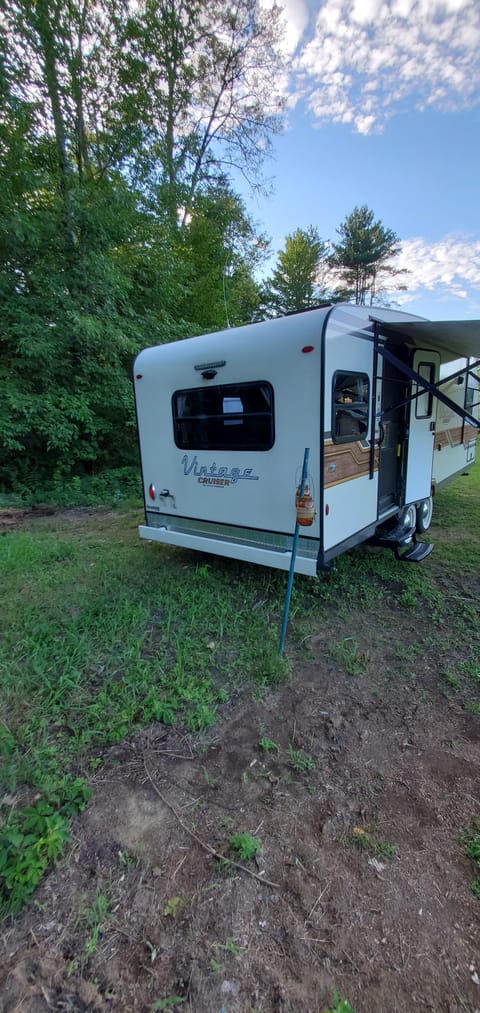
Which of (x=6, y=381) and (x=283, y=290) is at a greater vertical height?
(x=283, y=290)

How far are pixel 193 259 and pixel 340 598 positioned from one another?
11065mm

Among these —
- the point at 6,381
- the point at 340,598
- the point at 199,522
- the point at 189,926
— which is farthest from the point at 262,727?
the point at 6,381

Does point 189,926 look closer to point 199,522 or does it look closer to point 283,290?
point 199,522

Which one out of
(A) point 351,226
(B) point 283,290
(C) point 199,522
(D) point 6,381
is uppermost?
(A) point 351,226

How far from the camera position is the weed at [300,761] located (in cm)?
221

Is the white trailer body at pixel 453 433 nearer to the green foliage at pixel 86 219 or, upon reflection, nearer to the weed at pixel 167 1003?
the green foliage at pixel 86 219

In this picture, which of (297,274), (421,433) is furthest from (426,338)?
(297,274)

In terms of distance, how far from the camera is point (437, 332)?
4.43 m

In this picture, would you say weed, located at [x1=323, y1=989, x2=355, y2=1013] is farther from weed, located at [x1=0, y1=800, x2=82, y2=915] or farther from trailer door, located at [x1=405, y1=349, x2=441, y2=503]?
trailer door, located at [x1=405, y1=349, x2=441, y2=503]

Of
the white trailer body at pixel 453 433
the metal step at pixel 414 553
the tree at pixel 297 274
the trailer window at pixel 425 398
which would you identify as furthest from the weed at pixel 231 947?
the tree at pixel 297 274

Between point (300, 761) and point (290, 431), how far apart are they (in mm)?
2325

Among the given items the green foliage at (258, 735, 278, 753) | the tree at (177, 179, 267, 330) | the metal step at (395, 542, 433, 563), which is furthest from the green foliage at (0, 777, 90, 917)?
the tree at (177, 179, 267, 330)

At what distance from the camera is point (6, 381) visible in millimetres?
7555

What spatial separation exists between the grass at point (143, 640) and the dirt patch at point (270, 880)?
153 mm
